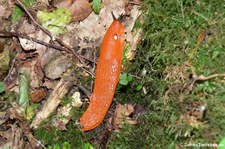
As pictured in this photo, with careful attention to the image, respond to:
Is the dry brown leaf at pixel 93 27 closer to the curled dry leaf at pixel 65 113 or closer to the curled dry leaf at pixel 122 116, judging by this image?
the curled dry leaf at pixel 65 113

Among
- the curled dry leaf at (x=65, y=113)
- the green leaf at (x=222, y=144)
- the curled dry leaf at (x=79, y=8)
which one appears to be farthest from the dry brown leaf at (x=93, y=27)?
the green leaf at (x=222, y=144)

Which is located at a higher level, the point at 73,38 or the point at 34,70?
the point at 73,38

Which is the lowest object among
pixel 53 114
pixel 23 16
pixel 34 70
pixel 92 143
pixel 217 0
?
pixel 92 143

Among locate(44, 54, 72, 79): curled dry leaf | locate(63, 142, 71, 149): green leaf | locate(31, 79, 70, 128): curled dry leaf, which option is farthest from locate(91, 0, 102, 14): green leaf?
locate(63, 142, 71, 149): green leaf

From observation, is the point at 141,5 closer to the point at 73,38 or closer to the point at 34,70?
the point at 73,38

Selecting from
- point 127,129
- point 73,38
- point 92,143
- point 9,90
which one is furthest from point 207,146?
point 9,90

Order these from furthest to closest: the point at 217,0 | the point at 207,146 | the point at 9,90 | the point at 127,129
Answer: the point at 9,90 < the point at 127,129 < the point at 217,0 < the point at 207,146

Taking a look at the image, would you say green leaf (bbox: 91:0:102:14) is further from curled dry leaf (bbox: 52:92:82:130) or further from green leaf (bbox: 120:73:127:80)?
curled dry leaf (bbox: 52:92:82:130)

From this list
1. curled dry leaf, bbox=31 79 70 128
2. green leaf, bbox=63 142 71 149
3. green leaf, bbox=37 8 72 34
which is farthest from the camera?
green leaf, bbox=37 8 72 34
